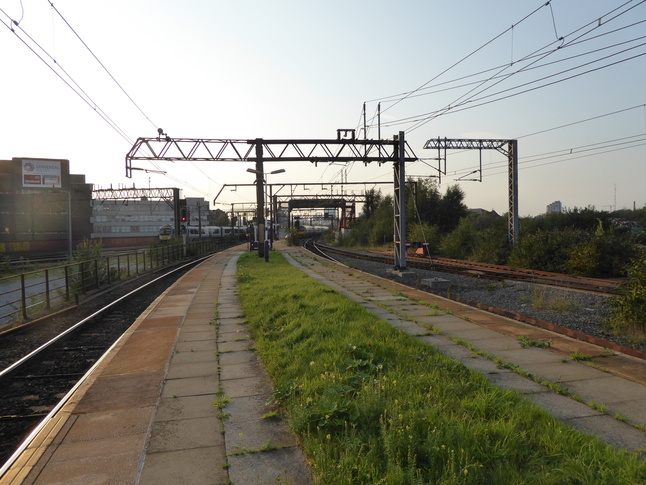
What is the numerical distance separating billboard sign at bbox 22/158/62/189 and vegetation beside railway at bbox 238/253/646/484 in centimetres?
6031

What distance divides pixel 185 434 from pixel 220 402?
0.78 meters

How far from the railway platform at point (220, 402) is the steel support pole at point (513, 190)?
60.2 ft

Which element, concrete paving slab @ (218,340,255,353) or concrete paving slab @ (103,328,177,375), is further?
concrete paving slab @ (218,340,255,353)

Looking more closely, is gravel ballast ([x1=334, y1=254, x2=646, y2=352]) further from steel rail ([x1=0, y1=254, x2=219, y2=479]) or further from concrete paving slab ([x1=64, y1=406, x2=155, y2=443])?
steel rail ([x1=0, y1=254, x2=219, y2=479])

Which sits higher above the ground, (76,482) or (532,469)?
(532,469)

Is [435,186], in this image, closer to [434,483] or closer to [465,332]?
[465,332]

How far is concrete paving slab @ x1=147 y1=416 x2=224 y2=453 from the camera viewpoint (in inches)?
165

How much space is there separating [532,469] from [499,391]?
1528 millimetres

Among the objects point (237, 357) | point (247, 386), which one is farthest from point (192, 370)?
point (247, 386)

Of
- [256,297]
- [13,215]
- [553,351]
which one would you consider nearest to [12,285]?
[256,297]

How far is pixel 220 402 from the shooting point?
17.1ft

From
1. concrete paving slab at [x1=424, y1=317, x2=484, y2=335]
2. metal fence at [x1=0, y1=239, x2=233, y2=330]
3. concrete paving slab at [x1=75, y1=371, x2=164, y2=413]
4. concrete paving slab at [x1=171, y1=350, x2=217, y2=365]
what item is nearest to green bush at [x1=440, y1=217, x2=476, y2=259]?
metal fence at [x1=0, y1=239, x2=233, y2=330]

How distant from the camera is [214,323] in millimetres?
10203

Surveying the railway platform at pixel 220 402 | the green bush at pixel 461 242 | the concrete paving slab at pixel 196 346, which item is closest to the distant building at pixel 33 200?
the green bush at pixel 461 242
